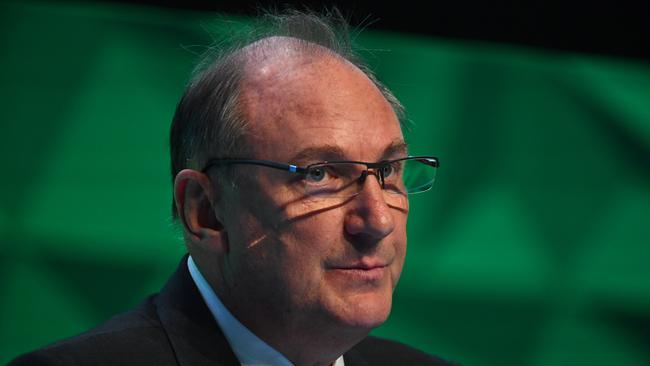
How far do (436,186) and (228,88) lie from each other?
160cm

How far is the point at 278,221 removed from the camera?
185 cm

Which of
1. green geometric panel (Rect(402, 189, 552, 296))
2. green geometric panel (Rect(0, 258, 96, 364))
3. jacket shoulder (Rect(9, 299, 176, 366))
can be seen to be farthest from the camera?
green geometric panel (Rect(402, 189, 552, 296))

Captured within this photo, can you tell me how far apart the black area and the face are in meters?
1.49

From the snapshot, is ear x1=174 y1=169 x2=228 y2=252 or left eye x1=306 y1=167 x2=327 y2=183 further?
ear x1=174 y1=169 x2=228 y2=252

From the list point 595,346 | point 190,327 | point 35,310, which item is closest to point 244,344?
point 190,327

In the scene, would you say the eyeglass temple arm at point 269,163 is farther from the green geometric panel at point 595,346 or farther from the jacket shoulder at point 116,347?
the green geometric panel at point 595,346

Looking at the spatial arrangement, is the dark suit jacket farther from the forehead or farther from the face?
the forehead

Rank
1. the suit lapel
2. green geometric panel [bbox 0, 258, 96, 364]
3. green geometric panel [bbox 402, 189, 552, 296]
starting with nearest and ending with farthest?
the suit lapel → green geometric panel [bbox 0, 258, 96, 364] → green geometric panel [bbox 402, 189, 552, 296]

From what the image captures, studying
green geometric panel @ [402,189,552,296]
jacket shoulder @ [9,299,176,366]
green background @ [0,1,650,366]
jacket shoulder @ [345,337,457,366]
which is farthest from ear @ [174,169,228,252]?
green geometric panel @ [402,189,552,296]

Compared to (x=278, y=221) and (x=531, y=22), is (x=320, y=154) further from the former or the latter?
(x=531, y=22)

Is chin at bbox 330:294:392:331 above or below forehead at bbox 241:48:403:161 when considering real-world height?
below

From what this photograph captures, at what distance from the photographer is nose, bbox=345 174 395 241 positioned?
1825mm

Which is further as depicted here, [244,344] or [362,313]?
[244,344]

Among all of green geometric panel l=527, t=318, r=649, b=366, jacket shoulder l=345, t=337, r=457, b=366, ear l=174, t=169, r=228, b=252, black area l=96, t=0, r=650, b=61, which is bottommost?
green geometric panel l=527, t=318, r=649, b=366
